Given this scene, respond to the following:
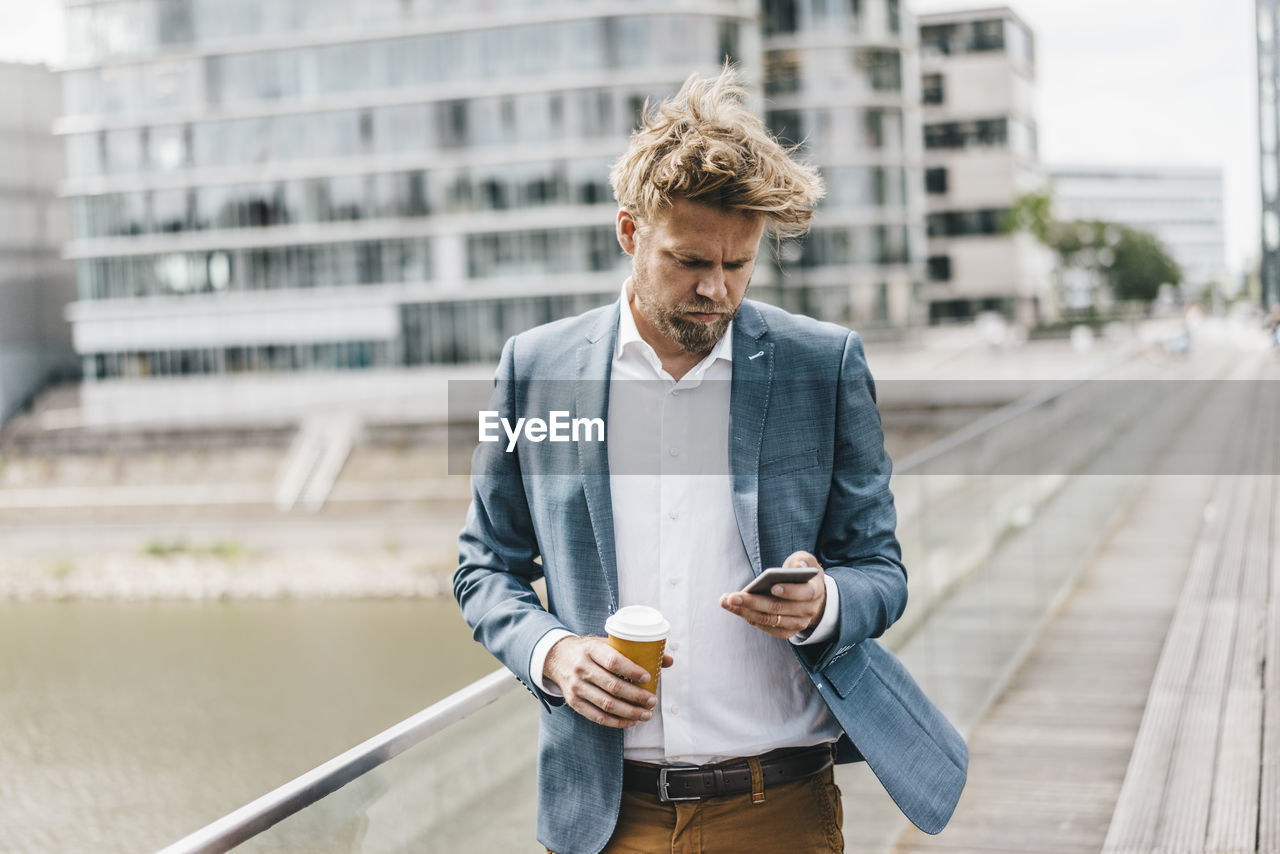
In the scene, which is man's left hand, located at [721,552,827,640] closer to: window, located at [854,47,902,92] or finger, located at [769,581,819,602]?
finger, located at [769,581,819,602]

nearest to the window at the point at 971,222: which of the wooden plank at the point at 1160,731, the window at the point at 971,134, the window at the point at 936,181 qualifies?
the window at the point at 936,181

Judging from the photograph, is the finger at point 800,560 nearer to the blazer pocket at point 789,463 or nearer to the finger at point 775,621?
the finger at point 775,621

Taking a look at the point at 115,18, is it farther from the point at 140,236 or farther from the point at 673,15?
the point at 673,15

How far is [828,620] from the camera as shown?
4.76ft

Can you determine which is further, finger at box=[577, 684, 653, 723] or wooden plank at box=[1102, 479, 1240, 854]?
wooden plank at box=[1102, 479, 1240, 854]

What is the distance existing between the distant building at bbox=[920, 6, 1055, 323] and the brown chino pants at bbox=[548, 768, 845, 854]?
191 ft

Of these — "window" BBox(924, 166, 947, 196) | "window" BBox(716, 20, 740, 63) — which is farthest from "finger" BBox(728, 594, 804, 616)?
"window" BBox(924, 166, 947, 196)

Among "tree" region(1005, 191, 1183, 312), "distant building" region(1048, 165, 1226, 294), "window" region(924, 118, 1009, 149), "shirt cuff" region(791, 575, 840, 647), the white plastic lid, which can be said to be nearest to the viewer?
the white plastic lid

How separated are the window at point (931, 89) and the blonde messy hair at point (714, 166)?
60116mm

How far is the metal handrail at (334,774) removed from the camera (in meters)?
1.34

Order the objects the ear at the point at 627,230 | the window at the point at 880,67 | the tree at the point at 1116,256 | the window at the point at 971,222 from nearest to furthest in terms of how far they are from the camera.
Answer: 1. the ear at the point at 627,230
2. the window at the point at 880,67
3. the window at the point at 971,222
4. the tree at the point at 1116,256

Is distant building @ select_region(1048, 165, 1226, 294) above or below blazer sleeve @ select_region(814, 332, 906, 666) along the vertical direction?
above

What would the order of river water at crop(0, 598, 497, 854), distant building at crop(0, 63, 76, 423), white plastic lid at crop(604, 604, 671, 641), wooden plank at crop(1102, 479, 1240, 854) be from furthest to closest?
1. distant building at crop(0, 63, 76, 423)
2. river water at crop(0, 598, 497, 854)
3. wooden plank at crop(1102, 479, 1240, 854)
4. white plastic lid at crop(604, 604, 671, 641)

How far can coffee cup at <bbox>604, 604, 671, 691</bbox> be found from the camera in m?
1.34
